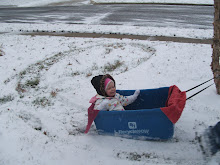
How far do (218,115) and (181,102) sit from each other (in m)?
1.13

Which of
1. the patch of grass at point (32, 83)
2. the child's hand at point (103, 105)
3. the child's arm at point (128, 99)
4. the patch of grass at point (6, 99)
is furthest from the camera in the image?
the patch of grass at point (32, 83)

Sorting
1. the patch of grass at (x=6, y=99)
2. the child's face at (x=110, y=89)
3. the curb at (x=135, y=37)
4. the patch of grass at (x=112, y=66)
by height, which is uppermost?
the curb at (x=135, y=37)

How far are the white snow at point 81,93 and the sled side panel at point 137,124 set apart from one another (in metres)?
0.13

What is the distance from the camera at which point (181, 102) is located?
2.93 metres

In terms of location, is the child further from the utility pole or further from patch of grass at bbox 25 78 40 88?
patch of grass at bbox 25 78 40 88

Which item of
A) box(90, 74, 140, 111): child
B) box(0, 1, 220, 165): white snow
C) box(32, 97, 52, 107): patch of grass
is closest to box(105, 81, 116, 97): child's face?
box(90, 74, 140, 111): child

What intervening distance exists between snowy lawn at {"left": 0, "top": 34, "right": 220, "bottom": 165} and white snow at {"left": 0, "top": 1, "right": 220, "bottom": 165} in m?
0.01

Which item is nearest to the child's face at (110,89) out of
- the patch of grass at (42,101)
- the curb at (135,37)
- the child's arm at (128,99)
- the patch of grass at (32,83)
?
the child's arm at (128,99)

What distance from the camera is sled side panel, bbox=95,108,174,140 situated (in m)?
2.95

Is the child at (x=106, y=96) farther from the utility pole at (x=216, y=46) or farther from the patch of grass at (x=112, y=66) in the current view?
the patch of grass at (x=112, y=66)

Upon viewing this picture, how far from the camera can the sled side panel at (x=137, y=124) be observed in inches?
116

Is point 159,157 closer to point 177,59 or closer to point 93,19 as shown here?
point 177,59

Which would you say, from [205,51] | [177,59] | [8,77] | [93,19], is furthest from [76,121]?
[93,19]

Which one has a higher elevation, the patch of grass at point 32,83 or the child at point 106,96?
the child at point 106,96
